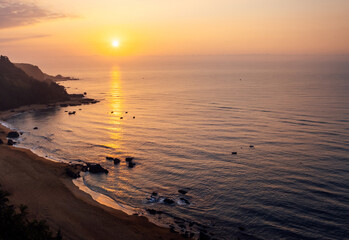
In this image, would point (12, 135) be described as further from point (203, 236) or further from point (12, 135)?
point (203, 236)

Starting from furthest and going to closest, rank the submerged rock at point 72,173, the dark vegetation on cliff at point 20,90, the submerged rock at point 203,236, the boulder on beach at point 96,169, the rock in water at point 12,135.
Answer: the dark vegetation on cliff at point 20,90, the rock in water at point 12,135, the boulder on beach at point 96,169, the submerged rock at point 72,173, the submerged rock at point 203,236

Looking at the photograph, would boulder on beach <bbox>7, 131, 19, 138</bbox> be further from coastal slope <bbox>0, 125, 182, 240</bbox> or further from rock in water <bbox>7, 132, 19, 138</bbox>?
coastal slope <bbox>0, 125, 182, 240</bbox>

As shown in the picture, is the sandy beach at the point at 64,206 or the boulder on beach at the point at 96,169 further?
the boulder on beach at the point at 96,169

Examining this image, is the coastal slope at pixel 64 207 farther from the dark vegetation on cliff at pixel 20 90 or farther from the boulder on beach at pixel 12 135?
the dark vegetation on cliff at pixel 20 90

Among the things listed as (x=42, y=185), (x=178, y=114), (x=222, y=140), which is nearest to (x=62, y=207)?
(x=42, y=185)

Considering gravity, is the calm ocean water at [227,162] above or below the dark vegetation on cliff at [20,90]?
below

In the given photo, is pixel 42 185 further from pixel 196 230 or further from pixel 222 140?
pixel 222 140

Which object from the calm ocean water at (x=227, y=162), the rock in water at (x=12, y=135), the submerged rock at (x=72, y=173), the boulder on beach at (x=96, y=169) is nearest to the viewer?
the calm ocean water at (x=227, y=162)

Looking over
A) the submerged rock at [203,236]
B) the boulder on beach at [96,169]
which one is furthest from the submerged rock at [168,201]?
the boulder on beach at [96,169]
